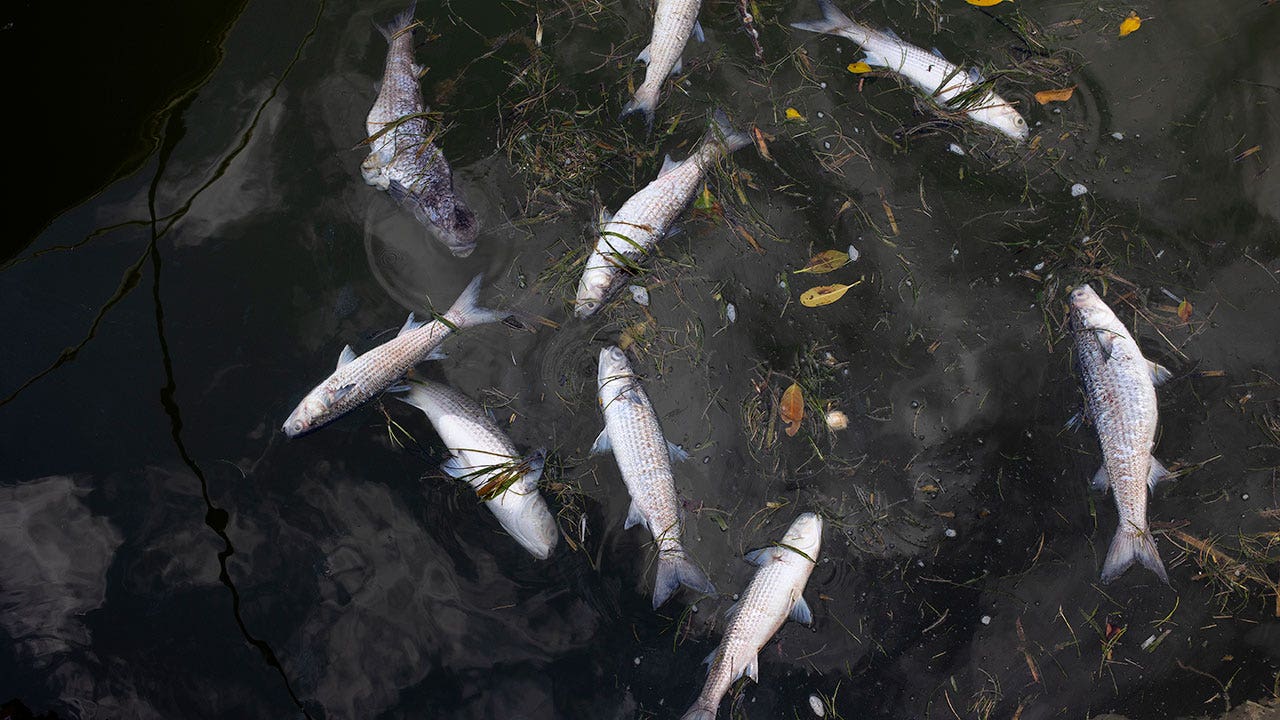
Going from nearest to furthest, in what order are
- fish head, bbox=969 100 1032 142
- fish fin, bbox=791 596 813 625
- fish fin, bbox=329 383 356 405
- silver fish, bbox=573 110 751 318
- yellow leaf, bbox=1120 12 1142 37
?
1. fish fin, bbox=329 383 356 405
2. silver fish, bbox=573 110 751 318
3. fish fin, bbox=791 596 813 625
4. fish head, bbox=969 100 1032 142
5. yellow leaf, bbox=1120 12 1142 37

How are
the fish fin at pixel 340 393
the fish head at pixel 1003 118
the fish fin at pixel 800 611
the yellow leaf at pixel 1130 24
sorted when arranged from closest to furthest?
the fish fin at pixel 340 393 → the fish fin at pixel 800 611 → the fish head at pixel 1003 118 → the yellow leaf at pixel 1130 24

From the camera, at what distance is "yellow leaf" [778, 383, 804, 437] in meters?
3.97

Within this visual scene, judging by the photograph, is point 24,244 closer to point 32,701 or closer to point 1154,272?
point 32,701

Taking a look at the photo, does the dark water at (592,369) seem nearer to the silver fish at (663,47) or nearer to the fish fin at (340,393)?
the silver fish at (663,47)

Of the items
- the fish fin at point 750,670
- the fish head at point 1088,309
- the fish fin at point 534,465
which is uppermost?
the fish head at point 1088,309

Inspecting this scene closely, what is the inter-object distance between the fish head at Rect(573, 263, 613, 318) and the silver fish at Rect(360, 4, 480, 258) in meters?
0.78

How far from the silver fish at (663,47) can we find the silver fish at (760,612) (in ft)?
8.75

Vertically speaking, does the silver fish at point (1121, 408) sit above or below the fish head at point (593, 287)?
below

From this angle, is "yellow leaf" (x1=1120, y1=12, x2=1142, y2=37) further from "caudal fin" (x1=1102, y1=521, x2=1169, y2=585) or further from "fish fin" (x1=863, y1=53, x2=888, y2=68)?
"caudal fin" (x1=1102, y1=521, x2=1169, y2=585)

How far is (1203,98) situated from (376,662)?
609 centimetres

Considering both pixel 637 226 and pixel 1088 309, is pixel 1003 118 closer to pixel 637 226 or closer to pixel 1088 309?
pixel 1088 309

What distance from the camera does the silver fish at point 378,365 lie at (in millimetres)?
3605

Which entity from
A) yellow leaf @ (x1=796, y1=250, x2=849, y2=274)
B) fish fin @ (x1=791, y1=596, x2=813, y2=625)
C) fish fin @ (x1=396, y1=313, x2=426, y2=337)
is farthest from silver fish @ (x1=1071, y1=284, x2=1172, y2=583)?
fish fin @ (x1=396, y1=313, x2=426, y2=337)

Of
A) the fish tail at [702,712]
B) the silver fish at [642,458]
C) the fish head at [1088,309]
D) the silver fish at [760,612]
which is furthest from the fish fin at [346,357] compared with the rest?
the fish head at [1088,309]
